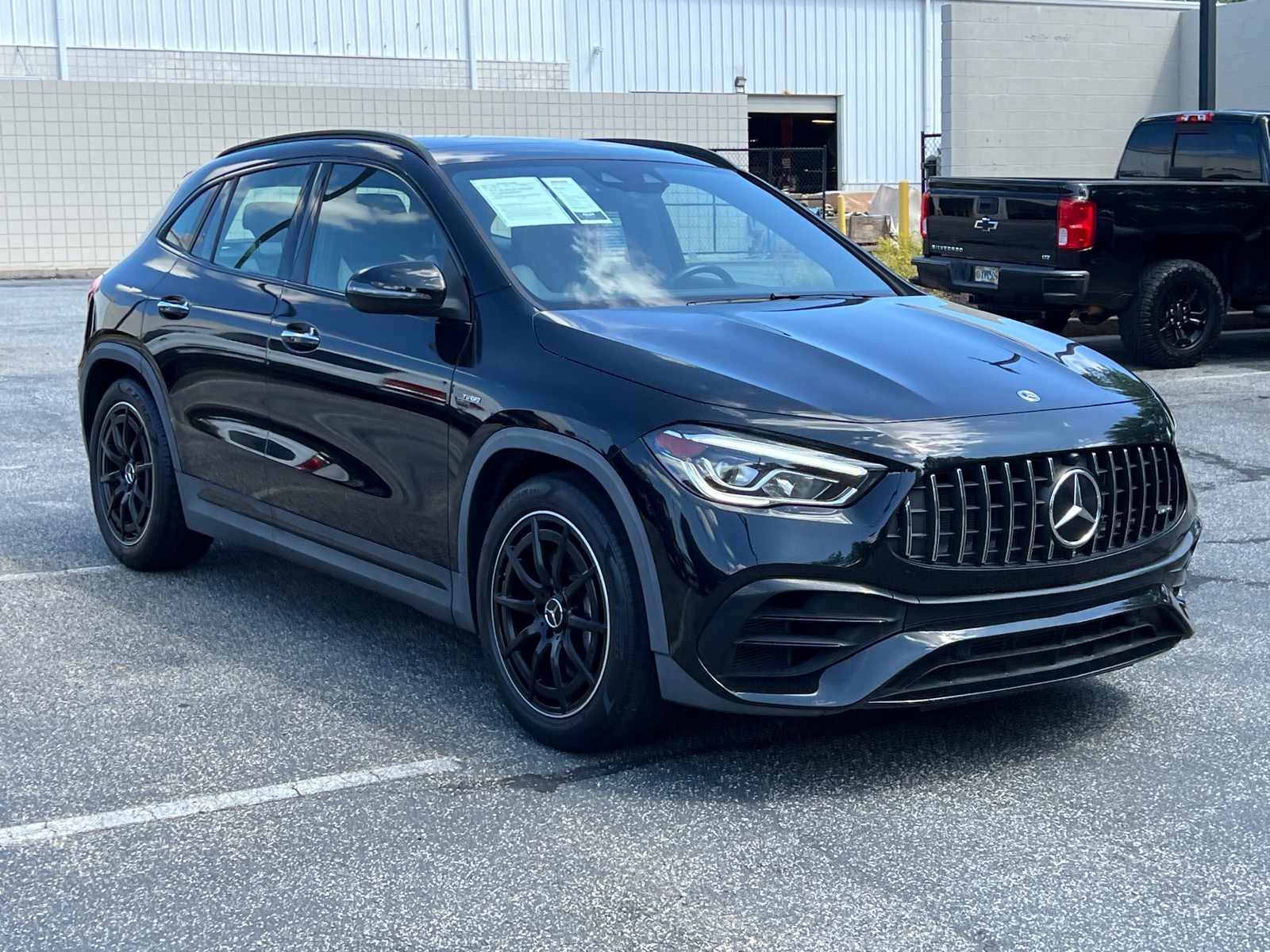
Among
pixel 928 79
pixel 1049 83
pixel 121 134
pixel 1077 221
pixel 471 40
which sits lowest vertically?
pixel 1077 221

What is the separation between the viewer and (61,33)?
29.7 m

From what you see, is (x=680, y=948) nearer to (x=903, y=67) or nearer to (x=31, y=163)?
(x=31, y=163)

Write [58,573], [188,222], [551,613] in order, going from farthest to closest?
[58,573] → [188,222] → [551,613]

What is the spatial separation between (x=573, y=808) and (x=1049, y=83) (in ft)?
68.5

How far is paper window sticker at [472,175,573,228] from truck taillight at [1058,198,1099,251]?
24.3ft

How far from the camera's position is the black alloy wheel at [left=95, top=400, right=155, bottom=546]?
20.3 ft

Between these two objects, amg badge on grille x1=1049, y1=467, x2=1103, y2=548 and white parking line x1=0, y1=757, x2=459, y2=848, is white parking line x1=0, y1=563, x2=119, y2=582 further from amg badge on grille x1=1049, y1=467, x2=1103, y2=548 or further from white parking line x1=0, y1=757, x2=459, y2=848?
amg badge on grille x1=1049, y1=467, x2=1103, y2=548

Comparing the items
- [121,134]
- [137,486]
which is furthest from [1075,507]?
[121,134]

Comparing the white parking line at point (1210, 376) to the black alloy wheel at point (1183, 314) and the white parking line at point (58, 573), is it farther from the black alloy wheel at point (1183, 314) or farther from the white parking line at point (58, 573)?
the white parking line at point (58, 573)

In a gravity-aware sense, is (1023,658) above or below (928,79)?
below

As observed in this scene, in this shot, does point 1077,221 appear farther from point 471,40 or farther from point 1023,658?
point 471,40

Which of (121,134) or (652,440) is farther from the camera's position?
(121,134)

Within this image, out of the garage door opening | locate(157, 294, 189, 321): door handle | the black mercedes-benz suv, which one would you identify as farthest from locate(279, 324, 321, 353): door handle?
the garage door opening

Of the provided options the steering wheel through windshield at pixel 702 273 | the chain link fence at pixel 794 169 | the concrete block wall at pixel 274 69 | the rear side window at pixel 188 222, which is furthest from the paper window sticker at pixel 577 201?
the chain link fence at pixel 794 169
